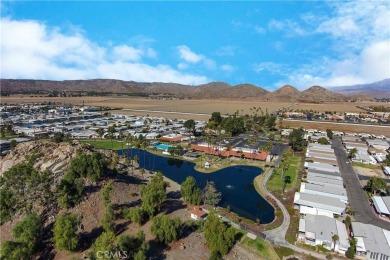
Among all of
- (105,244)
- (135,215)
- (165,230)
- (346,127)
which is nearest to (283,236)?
(165,230)

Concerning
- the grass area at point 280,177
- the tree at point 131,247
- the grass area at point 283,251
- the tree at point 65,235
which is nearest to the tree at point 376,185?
the grass area at point 280,177

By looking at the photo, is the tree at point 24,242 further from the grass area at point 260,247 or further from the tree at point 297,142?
the tree at point 297,142

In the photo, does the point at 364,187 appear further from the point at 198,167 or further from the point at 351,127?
the point at 351,127

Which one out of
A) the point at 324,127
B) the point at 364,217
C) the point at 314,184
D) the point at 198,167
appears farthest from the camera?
the point at 324,127

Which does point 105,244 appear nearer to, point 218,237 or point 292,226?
point 218,237

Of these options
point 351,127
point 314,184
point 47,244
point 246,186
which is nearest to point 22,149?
point 47,244

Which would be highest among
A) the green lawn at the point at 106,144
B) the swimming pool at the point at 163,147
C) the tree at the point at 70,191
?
the tree at the point at 70,191

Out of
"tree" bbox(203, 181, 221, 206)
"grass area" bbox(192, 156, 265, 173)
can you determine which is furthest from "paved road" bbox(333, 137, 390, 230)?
"tree" bbox(203, 181, 221, 206)
